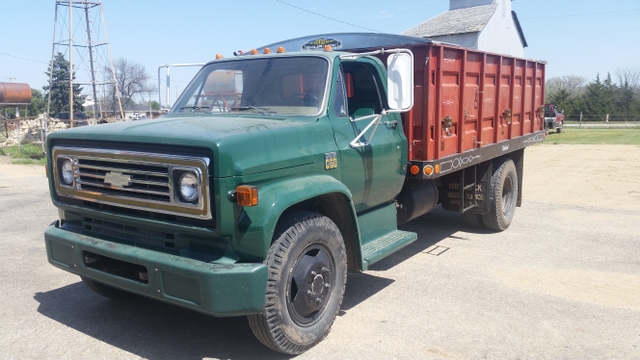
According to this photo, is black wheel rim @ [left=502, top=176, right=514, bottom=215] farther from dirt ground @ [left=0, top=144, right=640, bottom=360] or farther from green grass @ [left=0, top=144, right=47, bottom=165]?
green grass @ [left=0, top=144, right=47, bottom=165]

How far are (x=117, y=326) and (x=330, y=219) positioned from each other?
1.95m

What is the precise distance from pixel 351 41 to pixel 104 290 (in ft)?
11.7

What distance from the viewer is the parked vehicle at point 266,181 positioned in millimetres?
3453

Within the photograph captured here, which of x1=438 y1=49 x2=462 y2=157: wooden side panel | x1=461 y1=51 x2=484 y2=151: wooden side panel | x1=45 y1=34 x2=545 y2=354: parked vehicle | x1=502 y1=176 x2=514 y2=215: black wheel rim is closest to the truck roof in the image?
x1=45 y1=34 x2=545 y2=354: parked vehicle

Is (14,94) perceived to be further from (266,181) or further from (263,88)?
(266,181)

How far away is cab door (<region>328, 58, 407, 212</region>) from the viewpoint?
4555 mm

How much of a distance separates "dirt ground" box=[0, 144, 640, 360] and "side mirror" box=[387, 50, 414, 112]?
182 centimetres

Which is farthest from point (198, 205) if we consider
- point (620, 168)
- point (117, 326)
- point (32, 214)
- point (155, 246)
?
Result: point (620, 168)

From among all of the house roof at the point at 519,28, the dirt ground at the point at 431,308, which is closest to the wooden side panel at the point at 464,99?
the dirt ground at the point at 431,308

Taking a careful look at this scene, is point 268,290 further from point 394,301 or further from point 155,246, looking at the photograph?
point 394,301

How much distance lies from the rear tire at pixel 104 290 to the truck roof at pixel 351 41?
10.1ft

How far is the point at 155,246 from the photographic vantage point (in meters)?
3.77

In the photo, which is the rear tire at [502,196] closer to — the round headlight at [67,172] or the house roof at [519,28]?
the round headlight at [67,172]

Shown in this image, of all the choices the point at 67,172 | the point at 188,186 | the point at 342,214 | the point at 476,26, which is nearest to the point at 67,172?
the point at 67,172
